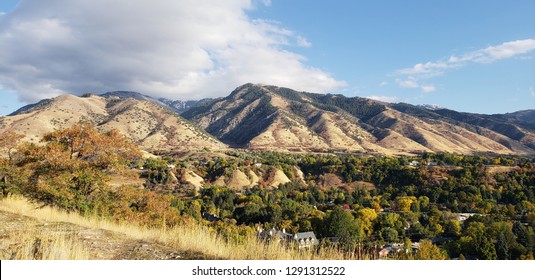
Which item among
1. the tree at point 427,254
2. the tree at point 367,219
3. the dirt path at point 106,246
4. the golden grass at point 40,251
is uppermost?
the golden grass at point 40,251

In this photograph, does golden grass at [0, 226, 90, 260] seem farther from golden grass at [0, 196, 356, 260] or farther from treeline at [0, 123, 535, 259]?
treeline at [0, 123, 535, 259]

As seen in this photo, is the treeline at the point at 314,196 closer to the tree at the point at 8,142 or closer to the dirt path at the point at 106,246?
the tree at the point at 8,142

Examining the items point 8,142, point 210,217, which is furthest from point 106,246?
point 210,217

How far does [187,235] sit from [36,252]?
311 centimetres

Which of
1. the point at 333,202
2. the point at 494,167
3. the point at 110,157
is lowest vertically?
the point at 333,202

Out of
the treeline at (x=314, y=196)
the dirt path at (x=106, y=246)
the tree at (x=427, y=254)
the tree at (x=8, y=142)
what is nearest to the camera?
the dirt path at (x=106, y=246)

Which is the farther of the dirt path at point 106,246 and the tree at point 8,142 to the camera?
the tree at point 8,142

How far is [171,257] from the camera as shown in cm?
749

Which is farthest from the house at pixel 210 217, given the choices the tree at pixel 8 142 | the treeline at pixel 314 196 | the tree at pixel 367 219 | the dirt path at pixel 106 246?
the dirt path at pixel 106 246

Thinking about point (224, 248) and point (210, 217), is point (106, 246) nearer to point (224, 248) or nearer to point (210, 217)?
point (224, 248)

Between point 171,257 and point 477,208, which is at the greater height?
point 171,257

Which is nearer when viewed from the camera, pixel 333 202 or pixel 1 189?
pixel 1 189
